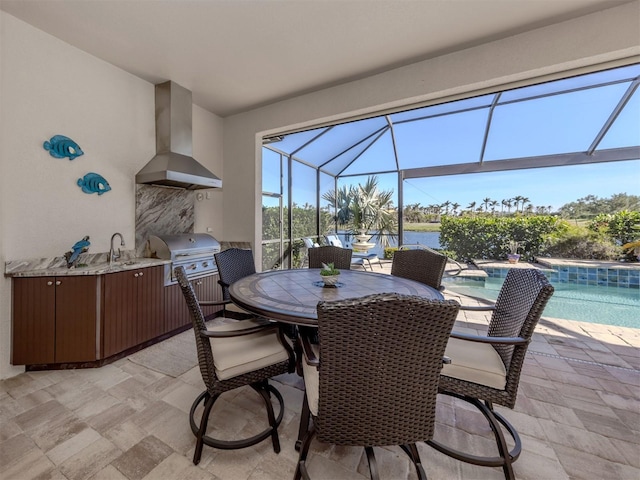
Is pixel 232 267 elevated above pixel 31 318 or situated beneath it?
elevated above

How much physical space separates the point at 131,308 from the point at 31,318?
0.70 metres

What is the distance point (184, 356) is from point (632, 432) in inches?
136

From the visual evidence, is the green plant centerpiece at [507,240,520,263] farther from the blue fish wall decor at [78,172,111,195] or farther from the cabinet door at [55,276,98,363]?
Result: the blue fish wall decor at [78,172,111,195]

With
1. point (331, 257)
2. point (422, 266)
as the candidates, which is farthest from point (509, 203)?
point (331, 257)

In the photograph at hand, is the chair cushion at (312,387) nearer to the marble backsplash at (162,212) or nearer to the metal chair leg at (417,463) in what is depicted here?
the metal chair leg at (417,463)

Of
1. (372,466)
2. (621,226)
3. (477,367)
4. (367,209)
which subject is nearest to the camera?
(372,466)

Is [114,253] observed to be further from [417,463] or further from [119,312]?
[417,463]

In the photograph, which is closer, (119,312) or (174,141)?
(119,312)

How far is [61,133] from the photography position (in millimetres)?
2492

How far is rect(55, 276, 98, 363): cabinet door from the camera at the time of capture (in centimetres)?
228

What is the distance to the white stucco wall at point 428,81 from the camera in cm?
208

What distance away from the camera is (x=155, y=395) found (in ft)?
6.49

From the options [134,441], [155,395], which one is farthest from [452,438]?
[155,395]

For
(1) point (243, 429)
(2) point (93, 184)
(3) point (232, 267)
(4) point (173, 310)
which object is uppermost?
(2) point (93, 184)
